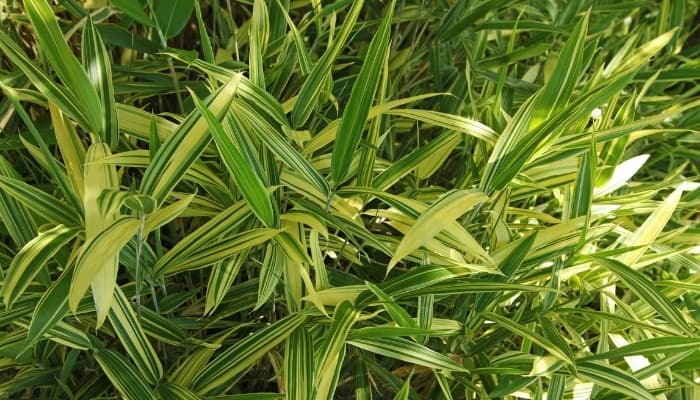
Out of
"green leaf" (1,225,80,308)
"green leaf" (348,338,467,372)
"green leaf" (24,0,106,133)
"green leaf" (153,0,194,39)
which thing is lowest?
"green leaf" (1,225,80,308)

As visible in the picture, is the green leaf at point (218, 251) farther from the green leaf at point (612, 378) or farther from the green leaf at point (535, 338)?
the green leaf at point (612, 378)

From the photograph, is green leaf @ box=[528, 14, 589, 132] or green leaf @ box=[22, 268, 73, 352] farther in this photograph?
green leaf @ box=[528, 14, 589, 132]

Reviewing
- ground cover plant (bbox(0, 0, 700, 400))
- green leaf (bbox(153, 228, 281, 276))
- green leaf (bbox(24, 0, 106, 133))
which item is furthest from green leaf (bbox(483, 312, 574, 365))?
green leaf (bbox(24, 0, 106, 133))

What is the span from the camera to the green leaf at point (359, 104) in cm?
72

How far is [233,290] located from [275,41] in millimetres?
312

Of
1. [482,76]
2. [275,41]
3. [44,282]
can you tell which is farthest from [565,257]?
[44,282]

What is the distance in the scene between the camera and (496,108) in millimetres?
955

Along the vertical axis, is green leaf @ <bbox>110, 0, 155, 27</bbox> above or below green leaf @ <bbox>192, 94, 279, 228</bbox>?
above

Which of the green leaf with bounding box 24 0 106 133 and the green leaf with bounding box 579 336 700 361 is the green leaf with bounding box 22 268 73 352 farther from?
the green leaf with bounding box 579 336 700 361

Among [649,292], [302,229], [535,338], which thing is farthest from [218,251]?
[649,292]

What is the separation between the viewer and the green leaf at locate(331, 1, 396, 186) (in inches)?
28.5

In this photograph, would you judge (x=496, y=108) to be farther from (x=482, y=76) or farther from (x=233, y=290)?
(x=233, y=290)

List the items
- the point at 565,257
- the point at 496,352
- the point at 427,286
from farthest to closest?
the point at 496,352 < the point at 565,257 < the point at 427,286

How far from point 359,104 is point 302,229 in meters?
0.17
